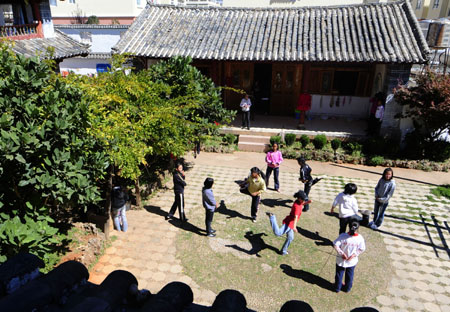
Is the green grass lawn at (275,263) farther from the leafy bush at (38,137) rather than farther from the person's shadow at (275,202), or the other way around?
the leafy bush at (38,137)

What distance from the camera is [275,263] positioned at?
7.50 metres

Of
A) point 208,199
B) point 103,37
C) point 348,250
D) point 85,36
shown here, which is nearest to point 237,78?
point 208,199

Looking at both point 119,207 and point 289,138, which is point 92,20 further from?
point 119,207

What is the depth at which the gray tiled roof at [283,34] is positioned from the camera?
1438 cm

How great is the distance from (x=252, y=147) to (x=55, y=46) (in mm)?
8874

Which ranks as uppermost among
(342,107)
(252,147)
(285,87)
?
(285,87)

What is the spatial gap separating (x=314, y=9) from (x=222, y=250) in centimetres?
1428

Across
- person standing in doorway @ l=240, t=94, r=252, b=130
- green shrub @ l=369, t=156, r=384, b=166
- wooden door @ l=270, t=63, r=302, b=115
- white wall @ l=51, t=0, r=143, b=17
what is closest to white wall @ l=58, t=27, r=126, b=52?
white wall @ l=51, t=0, r=143, b=17

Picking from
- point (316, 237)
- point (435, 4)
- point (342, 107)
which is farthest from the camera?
point (435, 4)

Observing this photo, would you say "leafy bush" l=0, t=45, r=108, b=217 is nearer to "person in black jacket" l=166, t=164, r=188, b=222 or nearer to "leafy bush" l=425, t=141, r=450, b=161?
"person in black jacket" l=166, t=164, r=188, b=222

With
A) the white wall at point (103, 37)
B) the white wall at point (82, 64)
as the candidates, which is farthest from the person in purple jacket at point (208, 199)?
the white wall at point (103, 37)

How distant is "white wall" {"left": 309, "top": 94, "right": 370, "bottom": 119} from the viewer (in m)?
18.0

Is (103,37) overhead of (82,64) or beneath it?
overhead

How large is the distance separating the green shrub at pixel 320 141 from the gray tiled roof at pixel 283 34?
3224 mm
